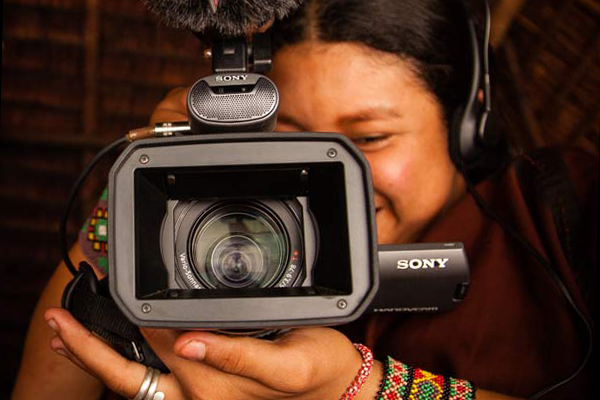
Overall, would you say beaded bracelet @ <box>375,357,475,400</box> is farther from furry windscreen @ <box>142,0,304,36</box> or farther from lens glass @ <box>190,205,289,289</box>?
furry windscreen @ <box>142,0,304,36</box>

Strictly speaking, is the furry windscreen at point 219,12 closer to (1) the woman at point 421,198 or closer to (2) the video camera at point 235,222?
(2) the video camera at point 235,222

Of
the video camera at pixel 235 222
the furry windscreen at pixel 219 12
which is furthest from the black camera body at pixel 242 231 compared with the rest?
the furry windscreen at pixel 219 12

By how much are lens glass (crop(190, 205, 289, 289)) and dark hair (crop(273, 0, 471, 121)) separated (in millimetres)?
364

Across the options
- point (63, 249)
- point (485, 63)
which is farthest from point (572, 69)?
point (63, 249)

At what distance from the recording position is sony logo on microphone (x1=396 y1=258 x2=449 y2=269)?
757 millimetres

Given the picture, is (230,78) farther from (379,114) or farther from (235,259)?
(379,114)

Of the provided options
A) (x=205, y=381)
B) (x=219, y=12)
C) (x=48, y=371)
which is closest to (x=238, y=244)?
(x=205, y=381)

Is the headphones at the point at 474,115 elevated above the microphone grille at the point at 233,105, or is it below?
below

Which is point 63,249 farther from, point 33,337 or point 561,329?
point 561,329

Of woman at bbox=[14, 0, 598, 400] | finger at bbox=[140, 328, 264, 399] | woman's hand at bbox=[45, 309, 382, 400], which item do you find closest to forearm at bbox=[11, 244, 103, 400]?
woman at bbox=[14, 0, 598, 400]

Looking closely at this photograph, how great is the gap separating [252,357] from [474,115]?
0.58m

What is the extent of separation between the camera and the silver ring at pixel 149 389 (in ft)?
2.17

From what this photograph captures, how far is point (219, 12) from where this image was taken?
0.56 m

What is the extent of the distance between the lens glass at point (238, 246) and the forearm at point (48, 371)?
441mm
